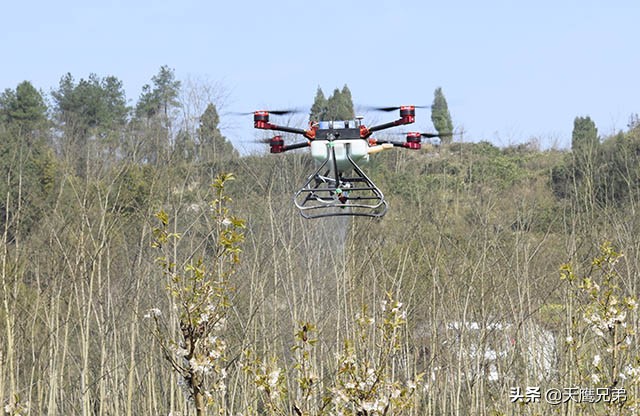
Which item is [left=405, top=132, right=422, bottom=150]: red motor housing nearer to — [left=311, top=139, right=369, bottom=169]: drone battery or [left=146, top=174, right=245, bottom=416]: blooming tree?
[left=311, top=139, right=369, bottom=169]: drone battery

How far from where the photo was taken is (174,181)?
8.64 m

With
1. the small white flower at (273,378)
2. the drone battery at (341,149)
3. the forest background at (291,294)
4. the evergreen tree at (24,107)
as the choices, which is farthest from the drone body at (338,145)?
the evergreen tree at (24,107)

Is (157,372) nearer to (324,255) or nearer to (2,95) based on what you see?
(324,255)

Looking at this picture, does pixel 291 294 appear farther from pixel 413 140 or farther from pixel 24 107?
pixel 24 107

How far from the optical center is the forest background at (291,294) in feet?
12.5

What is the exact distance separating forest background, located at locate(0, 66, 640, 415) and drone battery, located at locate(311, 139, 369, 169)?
3.19ft

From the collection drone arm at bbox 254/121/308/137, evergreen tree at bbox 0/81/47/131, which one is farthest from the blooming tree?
evergreen tree at bbox 0/81/47/131

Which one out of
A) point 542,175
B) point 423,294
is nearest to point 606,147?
point 542,175

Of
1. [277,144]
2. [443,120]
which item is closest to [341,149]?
[277,144]

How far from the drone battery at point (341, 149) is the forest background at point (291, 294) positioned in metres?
0.97

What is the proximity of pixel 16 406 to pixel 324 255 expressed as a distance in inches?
213

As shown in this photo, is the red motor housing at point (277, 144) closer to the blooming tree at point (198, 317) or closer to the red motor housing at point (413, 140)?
the red motor housing at point (413, 140)

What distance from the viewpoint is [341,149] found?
6.61 metres

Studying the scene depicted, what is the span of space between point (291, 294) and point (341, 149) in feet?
11.3
